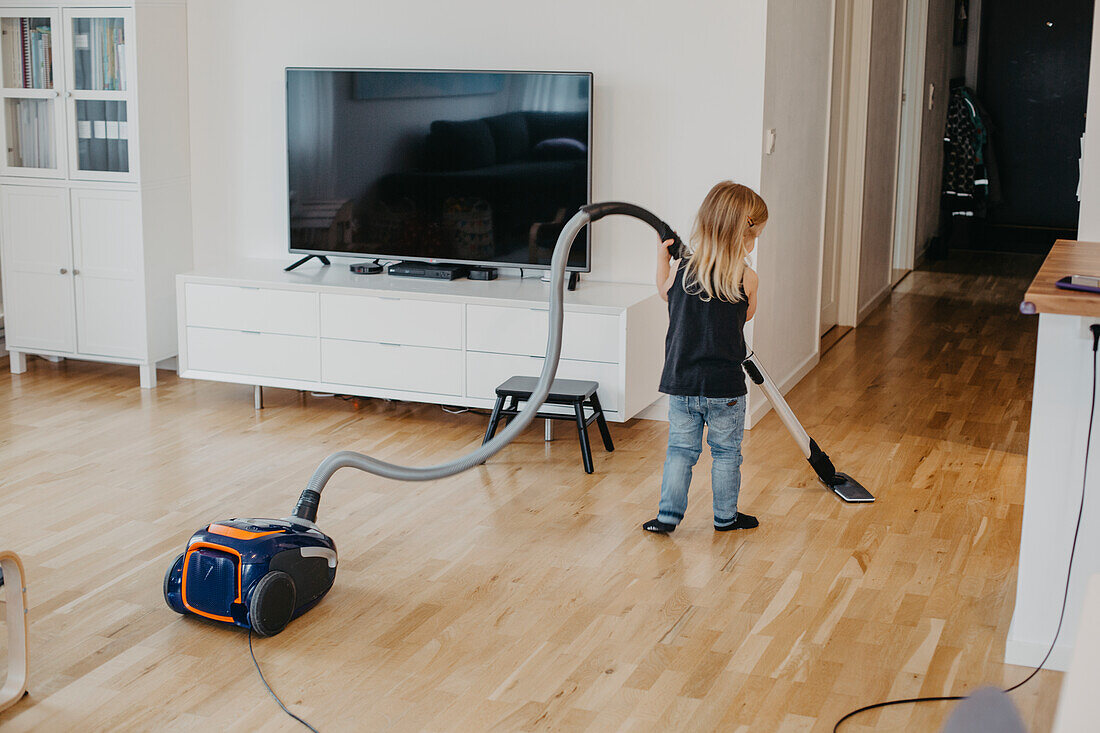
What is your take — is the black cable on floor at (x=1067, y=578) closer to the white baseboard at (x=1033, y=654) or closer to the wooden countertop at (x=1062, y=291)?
the white baseboard at (x=1033, y=654)

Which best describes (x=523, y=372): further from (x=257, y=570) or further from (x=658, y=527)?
(x=257, y=570)

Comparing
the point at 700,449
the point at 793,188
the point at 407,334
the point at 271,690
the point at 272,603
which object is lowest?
the point at 271,690

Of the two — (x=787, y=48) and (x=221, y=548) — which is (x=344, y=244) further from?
(x=221, y=548)

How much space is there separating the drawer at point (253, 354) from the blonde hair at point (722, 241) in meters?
1.90

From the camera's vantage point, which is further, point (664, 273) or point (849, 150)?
point (849, 150)

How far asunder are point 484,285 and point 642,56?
1.04 metres

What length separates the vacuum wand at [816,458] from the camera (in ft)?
11.9

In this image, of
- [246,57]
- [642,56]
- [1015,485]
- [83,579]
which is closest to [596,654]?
[83,579]

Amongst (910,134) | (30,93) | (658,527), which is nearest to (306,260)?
(30,93)

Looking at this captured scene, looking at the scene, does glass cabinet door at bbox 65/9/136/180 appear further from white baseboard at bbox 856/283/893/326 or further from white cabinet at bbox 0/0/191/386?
white baseboard at bbox 856/283/893/326

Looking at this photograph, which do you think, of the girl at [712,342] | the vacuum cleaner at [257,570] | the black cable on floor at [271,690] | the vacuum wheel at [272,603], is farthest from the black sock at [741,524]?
the black cable on floor at [271,690]

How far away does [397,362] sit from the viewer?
448 centimetres

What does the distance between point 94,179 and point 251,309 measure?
96 centimetres

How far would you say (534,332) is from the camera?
4289 millimetres
